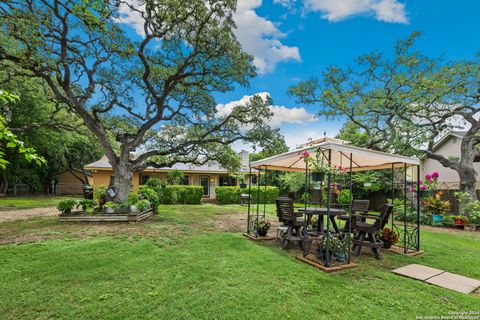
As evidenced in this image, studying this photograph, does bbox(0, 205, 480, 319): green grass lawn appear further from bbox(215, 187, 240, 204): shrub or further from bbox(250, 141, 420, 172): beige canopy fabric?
bbox(215, 187, 240, 204): shrub

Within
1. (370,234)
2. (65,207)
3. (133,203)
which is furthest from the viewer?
(133,203)

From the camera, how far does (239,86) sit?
10.6 m

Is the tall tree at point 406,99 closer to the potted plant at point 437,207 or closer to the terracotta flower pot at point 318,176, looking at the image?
the potted plant at point 437,207

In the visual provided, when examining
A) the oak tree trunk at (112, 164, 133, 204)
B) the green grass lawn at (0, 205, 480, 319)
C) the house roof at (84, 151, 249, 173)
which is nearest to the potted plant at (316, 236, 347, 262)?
the green grass lawn at (0, 205, 480, 319)

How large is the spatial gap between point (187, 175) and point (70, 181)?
13.5 m

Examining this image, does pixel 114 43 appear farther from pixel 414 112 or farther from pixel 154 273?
pixel 414 112

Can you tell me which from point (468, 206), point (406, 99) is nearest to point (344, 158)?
point (406, 99)

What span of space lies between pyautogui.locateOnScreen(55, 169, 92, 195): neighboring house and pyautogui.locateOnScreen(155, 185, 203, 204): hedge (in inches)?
506

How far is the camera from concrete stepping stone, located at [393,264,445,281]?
416cm

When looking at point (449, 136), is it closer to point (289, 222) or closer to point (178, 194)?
point (289, 222)

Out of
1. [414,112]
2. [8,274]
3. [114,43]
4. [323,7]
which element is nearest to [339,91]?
[414,112]

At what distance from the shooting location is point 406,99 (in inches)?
435

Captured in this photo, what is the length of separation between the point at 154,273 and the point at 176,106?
8.65 metres

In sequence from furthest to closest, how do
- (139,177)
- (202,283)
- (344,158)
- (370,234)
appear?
(139,177)
(344,158)
(370,234)
(202,283)
